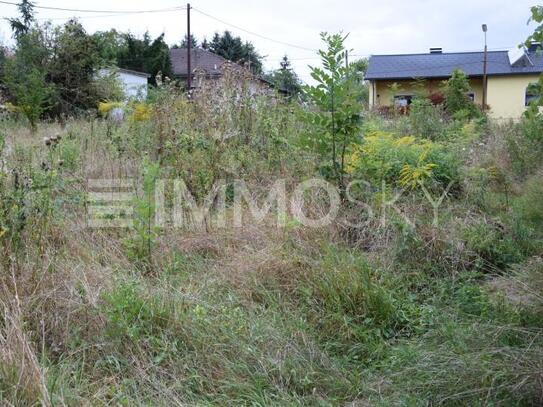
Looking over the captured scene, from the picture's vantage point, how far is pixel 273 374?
99.5 inches

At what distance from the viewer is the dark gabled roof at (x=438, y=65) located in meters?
26.6

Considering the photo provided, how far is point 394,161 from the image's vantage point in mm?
5191

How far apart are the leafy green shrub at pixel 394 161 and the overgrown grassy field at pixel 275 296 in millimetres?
33

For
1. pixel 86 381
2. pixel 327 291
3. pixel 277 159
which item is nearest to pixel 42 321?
pixel 86 381

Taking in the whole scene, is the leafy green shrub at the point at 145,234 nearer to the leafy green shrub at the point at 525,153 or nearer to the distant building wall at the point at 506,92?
the leafy green shrub at the point at 525,153

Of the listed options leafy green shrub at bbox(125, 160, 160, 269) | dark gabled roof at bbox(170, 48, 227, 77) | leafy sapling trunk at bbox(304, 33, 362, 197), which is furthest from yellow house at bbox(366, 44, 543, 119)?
leafy green shrub at bbox(125, 160, 160, 269)

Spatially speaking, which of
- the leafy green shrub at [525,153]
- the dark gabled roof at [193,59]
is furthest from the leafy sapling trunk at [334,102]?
the dark gabled roof at [193,59]

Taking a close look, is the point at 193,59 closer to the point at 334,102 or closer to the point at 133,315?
the point at 334,102

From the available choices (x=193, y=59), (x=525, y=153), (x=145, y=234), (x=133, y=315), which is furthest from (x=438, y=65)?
(x=133, y=315)

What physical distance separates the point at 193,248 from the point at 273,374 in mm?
1587

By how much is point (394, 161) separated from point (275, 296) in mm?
2472

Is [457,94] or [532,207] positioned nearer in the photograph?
[532,207]

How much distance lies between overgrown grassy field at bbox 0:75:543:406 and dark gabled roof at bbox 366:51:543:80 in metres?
23.5

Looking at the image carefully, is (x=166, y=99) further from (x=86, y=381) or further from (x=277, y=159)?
(x=86, y=381)
